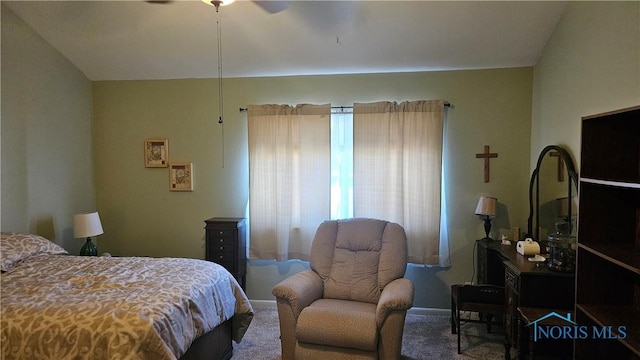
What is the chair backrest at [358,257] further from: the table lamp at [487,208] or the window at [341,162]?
the table lamp at [487,208]

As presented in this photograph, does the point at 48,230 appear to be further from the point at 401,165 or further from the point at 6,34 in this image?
the point at 401,165

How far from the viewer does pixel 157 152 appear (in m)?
4.07

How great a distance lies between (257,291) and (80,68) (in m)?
3.06

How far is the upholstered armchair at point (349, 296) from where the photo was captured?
240 cm

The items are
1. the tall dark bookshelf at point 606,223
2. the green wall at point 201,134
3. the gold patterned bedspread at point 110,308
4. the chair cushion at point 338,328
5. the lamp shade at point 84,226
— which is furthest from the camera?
the lamp shade at point 84,226

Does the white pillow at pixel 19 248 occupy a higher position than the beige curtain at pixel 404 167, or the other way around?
the beige curtain at pixel 404 167

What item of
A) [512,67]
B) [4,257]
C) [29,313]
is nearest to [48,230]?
[4,257]

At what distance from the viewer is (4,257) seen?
2635 millimetres

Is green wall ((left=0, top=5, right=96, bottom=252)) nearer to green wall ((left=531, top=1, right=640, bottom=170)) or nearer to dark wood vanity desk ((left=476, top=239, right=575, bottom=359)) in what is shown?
dark wood vanity desk ((left=476, top=239, right=575, bottom=359))

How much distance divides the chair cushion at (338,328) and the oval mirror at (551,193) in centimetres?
171

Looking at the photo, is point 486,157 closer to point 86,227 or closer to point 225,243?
point 225,243

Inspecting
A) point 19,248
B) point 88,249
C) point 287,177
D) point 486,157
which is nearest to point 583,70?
point 486,157

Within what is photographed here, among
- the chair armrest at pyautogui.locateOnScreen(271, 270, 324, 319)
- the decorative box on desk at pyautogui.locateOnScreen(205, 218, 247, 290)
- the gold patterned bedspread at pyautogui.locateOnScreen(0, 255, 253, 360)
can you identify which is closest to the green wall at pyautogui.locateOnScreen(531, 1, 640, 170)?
the chair armrest at pyautogui.locateOnScreen(271, 270, 324, 319)

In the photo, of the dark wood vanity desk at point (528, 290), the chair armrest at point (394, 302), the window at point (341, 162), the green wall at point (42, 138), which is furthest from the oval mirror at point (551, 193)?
the green wall at point (42, 138)
